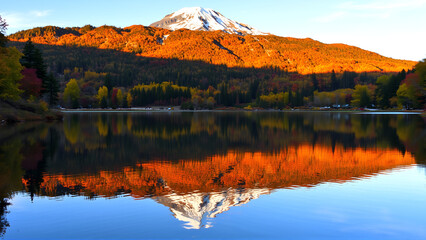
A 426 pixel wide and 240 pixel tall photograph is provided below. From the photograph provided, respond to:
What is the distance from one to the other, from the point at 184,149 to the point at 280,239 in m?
20.5

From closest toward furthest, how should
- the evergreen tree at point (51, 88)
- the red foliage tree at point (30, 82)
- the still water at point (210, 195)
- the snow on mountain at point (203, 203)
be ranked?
the still water at point (210, 195) → the snow on mountain at point (203, 203) → the red foliage tree at point (30, 82) → the evergreen tree at point (51, 88)

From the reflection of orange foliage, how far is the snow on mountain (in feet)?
3.09

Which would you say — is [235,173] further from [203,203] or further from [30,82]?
[30,82]

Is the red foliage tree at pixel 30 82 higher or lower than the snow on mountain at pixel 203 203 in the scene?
higher

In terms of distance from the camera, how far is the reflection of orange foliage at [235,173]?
16.9 metres

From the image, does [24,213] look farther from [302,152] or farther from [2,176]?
[302,152]

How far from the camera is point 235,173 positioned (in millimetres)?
20234

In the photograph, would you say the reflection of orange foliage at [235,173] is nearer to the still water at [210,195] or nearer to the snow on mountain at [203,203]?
the still water at [210,195]

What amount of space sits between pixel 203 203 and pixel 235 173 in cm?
625

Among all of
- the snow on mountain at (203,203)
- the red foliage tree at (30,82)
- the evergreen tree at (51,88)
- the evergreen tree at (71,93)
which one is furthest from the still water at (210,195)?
the evergreen tree at (71,93)

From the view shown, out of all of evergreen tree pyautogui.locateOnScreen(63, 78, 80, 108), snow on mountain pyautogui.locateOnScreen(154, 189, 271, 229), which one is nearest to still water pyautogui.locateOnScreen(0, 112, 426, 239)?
snow on mountain pyautogui.locateOnScreen(154, 189, 271, 229)

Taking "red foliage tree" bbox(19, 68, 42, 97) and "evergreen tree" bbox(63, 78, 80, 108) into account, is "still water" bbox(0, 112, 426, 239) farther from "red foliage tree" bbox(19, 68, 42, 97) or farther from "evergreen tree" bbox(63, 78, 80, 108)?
"evergreen tree" bbox(63, 78, 80, 108)

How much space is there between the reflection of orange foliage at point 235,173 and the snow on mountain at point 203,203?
3.09ft

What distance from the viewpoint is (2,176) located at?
18.2m
